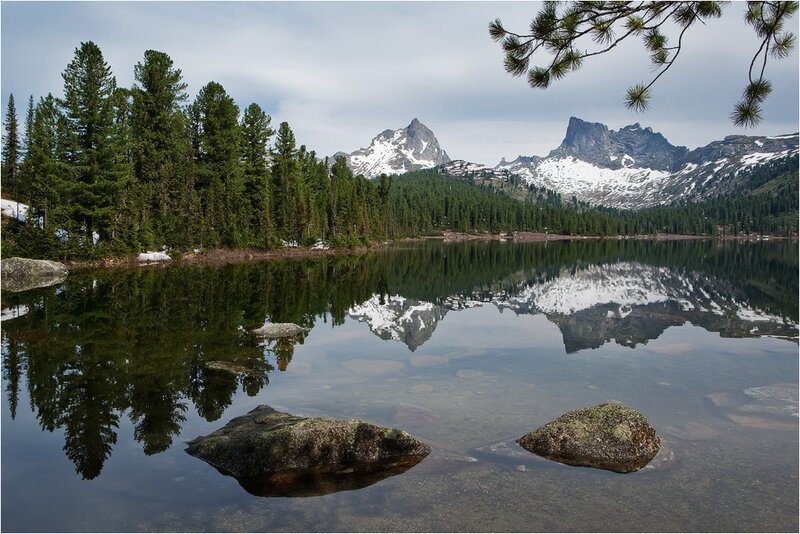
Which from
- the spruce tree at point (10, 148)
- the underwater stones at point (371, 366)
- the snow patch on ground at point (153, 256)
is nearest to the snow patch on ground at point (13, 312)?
the underwater stones at point (371, 366)

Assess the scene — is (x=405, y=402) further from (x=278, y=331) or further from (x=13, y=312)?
(x=13, y=312)

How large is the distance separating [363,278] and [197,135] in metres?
44.8

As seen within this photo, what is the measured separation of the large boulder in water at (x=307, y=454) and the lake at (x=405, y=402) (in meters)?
0.28

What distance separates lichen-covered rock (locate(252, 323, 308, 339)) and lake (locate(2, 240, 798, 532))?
59 cm

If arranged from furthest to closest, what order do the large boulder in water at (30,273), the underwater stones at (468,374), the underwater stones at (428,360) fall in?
the large boulder in water at (30,273), the underwater stones at (428,360), the underwater stones at (468,374)

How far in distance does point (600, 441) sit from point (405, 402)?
A: 191 inches

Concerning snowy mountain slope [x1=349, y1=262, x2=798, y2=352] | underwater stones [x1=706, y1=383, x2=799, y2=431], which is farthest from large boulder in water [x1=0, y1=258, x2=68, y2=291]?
underwater stones [x1=706, y1=383, x2=799, y2=431]

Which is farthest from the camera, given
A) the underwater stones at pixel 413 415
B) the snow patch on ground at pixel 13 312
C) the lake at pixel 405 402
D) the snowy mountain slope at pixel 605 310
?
the snowy mountain slope at pixel 605 310

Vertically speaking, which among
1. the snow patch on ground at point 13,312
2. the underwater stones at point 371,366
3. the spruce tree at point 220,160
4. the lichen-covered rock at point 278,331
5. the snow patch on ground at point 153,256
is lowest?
the underwater stones at point 371,366

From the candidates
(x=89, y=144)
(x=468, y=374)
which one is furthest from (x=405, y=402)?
(x=89, y=144)

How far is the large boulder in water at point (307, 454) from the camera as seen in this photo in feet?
27.5

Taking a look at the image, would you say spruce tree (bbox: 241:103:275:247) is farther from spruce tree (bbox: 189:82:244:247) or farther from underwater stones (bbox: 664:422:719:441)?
underwater stones (bbox: 664:422:719:441)

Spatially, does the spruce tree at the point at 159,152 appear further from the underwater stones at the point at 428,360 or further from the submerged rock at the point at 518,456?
the submerged rock at the point at 518,456

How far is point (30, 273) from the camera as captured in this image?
37.3m
